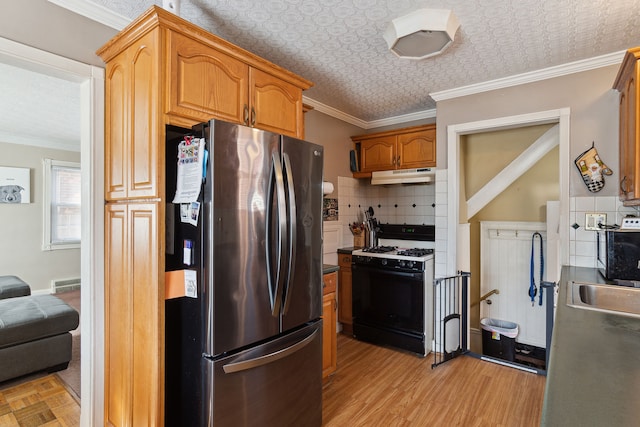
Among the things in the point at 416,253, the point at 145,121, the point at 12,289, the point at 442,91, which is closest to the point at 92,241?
the point at 145,121

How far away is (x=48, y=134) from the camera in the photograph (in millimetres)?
4625

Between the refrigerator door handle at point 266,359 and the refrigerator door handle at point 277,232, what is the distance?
0.64ft

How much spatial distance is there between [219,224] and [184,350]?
0.64 metres

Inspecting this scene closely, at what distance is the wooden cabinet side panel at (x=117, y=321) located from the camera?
1.64 metres

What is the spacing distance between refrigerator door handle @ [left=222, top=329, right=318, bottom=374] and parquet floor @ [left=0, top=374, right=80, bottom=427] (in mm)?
1468

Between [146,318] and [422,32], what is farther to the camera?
[422,32]

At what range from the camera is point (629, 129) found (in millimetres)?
1916

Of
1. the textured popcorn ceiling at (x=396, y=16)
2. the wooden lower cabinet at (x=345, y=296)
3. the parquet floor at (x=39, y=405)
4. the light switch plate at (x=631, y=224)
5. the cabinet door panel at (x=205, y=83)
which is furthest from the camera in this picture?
the wooden lower cabinet at (x=345, y=296)

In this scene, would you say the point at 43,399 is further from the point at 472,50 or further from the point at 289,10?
the point at 472,50

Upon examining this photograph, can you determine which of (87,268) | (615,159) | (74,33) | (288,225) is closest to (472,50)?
(615,159)

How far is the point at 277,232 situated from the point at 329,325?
119 cm

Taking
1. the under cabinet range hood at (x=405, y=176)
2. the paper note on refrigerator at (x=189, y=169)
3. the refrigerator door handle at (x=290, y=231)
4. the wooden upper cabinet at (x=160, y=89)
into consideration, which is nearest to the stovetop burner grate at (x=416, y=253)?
the under cabinet range hood at (x=405, y=176)

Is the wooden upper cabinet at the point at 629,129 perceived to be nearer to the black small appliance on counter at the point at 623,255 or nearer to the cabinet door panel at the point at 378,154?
the black small appliance on counter at the point at 623,255

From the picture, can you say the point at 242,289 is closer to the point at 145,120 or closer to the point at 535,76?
the point at 145,120
